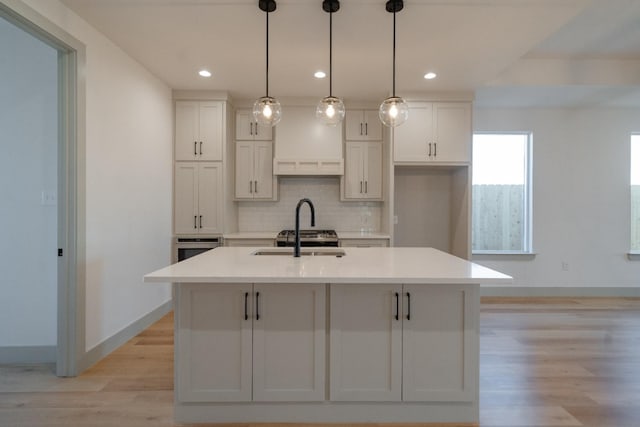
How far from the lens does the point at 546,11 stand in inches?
94.6

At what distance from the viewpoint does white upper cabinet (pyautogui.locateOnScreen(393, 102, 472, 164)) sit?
403 cm

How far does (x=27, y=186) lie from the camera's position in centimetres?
263

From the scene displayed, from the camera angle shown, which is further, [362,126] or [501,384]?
[362,126]

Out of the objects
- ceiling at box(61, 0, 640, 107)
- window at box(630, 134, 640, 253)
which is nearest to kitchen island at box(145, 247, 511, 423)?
ceiling at box(61, 0, 640, 107)

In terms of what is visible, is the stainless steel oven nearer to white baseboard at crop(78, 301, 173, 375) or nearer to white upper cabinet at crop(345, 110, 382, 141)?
white baseboard at crop(78, 301, 173, 375)

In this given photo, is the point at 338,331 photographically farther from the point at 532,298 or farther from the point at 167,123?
the point at 532,298

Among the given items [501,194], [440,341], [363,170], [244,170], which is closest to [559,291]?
[501,194]

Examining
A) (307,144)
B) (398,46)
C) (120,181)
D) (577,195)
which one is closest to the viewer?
(398,46)

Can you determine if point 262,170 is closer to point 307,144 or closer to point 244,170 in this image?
point 244,170

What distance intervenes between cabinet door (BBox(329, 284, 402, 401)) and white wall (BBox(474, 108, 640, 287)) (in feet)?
11.0

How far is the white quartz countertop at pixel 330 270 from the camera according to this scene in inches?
65.6

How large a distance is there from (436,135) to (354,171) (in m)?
1.06

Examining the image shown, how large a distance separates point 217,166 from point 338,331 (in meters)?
2.81

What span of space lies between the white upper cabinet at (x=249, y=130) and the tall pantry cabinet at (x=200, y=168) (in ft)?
1.00
